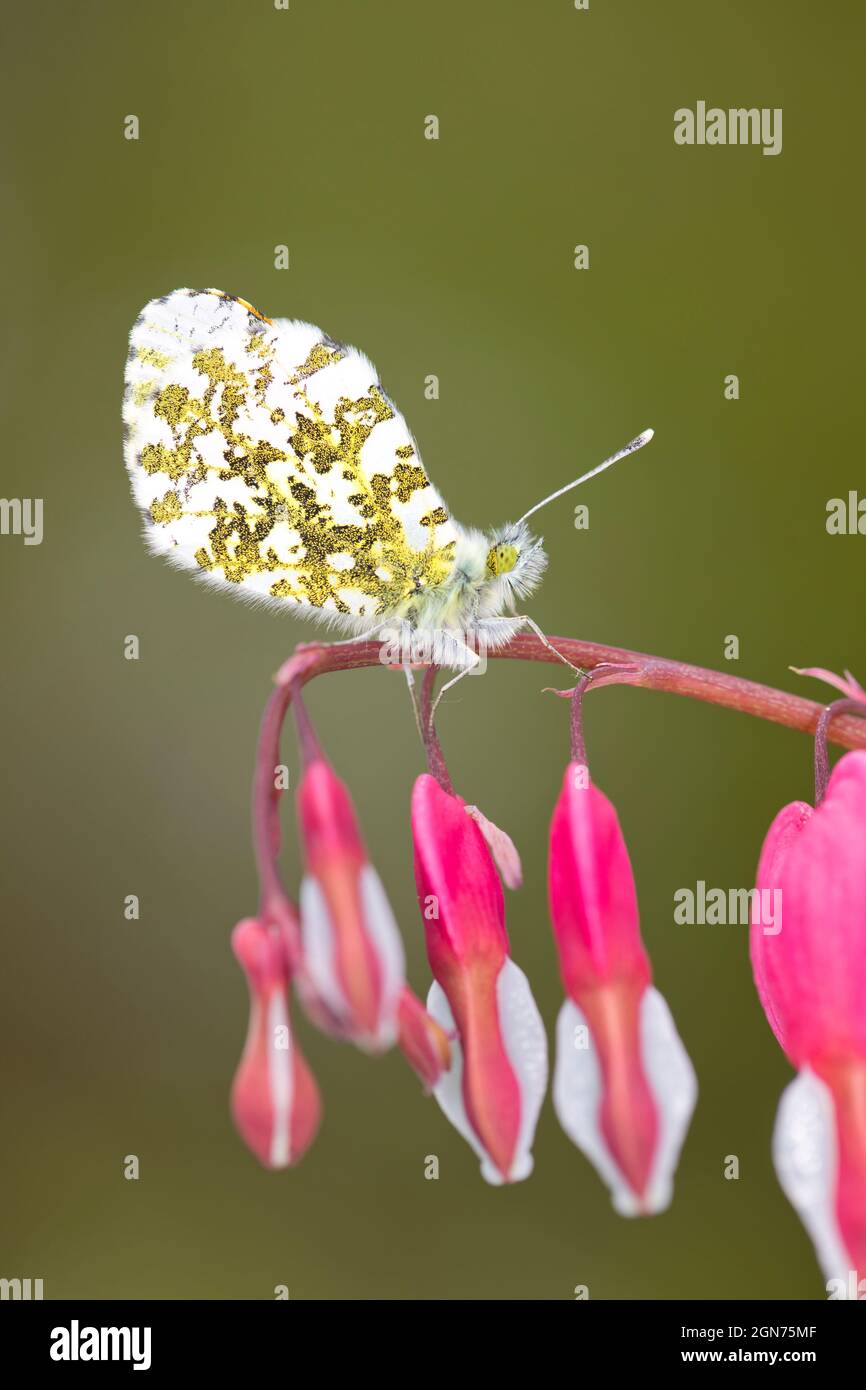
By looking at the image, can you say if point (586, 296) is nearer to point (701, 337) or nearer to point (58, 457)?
point (701, 337)

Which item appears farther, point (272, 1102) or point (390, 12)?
point (390, 12)

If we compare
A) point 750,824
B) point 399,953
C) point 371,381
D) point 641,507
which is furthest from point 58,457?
point 399,953

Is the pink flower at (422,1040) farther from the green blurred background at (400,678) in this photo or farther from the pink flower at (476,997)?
the green blurred background at (400,678)

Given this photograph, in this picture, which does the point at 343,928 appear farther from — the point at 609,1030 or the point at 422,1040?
the point at 609,1030

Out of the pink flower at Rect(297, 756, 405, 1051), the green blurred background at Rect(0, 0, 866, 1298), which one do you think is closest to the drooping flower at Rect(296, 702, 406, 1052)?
the pink flower at Rect(297, 756, 405, 1051)

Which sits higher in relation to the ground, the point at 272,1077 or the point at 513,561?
the point at 513,561

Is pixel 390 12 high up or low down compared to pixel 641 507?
up

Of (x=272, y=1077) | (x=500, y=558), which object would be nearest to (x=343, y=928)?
(x=272, y=1077)
